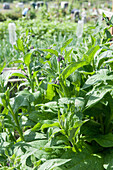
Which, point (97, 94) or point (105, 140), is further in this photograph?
point (105, 140)

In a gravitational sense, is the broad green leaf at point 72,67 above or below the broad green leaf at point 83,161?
above

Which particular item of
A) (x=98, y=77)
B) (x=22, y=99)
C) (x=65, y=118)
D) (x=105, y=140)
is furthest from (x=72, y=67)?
(x=105, y=140)

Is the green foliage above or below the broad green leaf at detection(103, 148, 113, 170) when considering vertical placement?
above

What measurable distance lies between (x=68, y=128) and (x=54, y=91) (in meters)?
0.43

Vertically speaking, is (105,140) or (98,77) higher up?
(98,77)

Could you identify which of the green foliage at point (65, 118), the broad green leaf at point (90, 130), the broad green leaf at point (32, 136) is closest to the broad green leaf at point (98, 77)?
A: the green foliage at point (65, 118)

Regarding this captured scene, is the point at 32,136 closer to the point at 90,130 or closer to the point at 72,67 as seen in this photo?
the point at 90,130

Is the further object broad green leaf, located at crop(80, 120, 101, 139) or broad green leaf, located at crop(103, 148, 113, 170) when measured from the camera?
broad green leaf, located at crop(80, 120, 101, 139)

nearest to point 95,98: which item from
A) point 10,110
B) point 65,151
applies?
point 65,151

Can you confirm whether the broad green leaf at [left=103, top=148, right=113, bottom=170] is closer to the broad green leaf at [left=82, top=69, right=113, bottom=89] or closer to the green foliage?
the green foliage

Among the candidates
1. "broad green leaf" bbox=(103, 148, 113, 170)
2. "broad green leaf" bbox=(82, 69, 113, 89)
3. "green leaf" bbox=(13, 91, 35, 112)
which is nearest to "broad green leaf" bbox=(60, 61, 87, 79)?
"broad green leaf" bbox=(82, 69, 113, 89)

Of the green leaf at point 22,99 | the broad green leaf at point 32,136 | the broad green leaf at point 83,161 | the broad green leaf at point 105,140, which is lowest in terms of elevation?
the broad green leaf at point 83,161

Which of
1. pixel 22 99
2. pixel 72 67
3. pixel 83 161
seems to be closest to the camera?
pixel 72 67

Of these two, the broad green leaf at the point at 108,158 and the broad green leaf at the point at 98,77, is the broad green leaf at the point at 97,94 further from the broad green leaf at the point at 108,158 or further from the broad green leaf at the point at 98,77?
the broad green leaf at the point at 108,158
